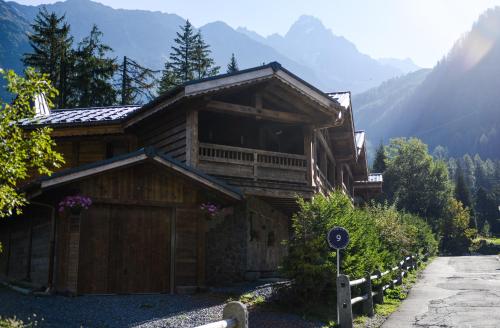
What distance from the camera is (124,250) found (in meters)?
14.0

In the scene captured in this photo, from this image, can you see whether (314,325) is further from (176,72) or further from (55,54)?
(176,72)

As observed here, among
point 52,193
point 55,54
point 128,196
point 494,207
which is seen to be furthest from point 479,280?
point 494,207

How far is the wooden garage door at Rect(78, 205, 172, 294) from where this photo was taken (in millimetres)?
13508

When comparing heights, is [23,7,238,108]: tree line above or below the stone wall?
above

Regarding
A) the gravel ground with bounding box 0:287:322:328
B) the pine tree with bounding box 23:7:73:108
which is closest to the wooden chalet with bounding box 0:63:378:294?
the gravel ground with bounding box 0:287:322:328

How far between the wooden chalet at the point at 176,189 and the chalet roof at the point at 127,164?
3 cm

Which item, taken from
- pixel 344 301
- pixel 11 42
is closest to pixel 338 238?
pixel 344 301

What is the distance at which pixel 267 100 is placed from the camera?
19656 millimetres

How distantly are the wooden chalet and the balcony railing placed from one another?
1.4 inches

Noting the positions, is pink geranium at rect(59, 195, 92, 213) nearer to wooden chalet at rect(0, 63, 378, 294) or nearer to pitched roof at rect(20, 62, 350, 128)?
wooden chalet at rect(0, 63, 378, 294)

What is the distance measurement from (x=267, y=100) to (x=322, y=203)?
23.7 feet

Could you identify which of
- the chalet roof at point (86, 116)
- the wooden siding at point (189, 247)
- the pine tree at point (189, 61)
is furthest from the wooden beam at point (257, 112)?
the pine tree at point (189, 61)

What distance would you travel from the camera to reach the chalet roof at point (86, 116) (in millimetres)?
18578

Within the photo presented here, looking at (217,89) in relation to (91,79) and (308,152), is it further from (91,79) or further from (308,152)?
(91,79)
